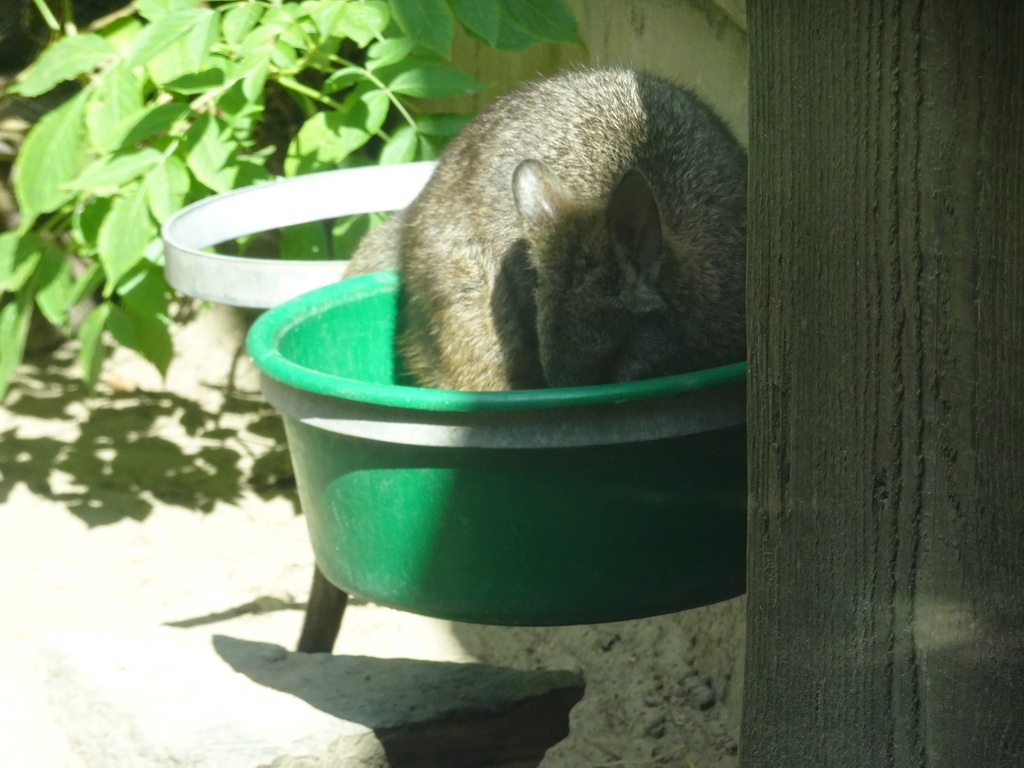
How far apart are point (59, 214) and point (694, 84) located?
2052 mm

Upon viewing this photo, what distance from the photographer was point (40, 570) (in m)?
4.25

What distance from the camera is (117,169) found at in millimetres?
3232

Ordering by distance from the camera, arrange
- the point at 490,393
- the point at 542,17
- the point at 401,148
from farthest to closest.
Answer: the point at 401,148 < the point at 542,17 < the point at 490,393

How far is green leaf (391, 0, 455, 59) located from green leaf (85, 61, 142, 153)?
0.99 m

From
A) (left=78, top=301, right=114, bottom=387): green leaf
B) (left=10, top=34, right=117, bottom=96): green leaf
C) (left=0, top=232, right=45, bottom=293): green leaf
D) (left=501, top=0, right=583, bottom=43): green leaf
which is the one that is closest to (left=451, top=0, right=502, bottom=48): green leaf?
(left=501, top=0, right=583, bottom=43): green leaf

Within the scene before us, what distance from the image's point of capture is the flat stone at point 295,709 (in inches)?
96.5

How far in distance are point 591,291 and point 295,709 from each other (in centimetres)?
107

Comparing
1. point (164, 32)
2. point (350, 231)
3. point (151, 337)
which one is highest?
point (164, 32)

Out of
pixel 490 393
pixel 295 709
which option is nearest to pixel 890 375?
pixel 490 393

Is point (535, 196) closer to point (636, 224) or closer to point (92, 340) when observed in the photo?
point (636, 224)

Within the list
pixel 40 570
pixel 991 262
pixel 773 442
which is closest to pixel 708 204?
pixel 773 442

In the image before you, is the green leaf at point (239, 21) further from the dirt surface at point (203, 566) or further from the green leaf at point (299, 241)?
the dirt surface at point (203, 566)

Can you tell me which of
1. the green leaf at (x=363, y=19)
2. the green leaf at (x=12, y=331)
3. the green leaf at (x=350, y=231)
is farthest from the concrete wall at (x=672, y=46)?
the green leaf at (x=12, y=331)

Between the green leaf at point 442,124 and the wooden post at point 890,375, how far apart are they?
6.96 ft
